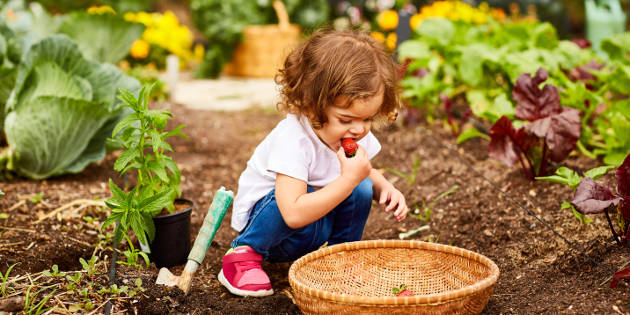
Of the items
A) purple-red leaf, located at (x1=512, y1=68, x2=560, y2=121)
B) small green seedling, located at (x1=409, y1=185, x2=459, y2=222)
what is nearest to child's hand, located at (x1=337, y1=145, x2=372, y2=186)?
small green seedling, located at (x1=409, y1=185, x2=459, y2=222)

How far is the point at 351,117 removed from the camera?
5.47ft

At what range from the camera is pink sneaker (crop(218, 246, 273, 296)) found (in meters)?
1.79

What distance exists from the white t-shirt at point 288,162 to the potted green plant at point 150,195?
0.21 m

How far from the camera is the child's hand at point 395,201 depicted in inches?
70.8

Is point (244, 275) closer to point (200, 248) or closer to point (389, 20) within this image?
point (200, 248)

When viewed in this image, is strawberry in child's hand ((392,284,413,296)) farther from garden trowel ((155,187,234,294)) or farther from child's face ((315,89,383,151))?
garden trowel ((155,187,234,294))

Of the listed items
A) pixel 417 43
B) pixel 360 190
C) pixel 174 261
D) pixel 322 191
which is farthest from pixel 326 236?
pixel 417 43

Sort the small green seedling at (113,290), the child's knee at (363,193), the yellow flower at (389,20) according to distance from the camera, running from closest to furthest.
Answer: the small green seedling at (113,290), the child's knee at (363,193), the yellow flower at (389,20)

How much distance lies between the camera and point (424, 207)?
2436 mm

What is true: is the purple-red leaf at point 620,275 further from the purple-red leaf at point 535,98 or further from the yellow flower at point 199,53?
the yellow flower at point 199,53

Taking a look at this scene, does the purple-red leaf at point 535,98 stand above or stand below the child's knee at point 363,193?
above

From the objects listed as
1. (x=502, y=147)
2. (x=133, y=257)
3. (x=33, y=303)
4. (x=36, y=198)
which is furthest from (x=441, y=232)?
(x=36, y=198)

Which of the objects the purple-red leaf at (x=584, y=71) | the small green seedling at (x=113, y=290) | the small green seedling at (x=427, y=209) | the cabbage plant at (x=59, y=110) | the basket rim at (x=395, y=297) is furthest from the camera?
the purple-red leaf at (x=584, y=71)

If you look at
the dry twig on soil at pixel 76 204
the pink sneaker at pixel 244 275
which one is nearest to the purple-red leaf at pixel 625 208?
the pink sneaker at pixel 244 275
